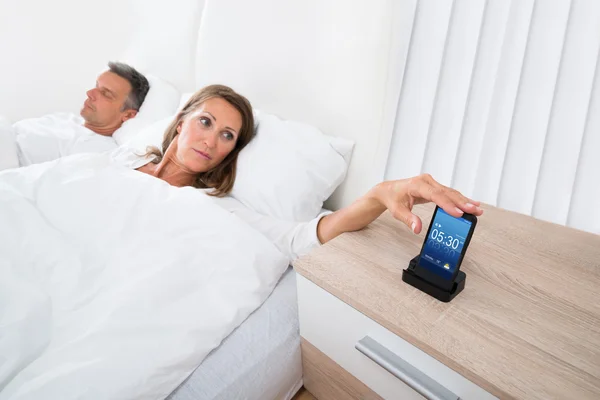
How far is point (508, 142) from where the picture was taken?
92 centimetres

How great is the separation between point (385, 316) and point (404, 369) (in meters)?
0.09

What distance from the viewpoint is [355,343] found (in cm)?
67

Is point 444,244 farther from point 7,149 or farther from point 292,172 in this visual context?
point 7,149

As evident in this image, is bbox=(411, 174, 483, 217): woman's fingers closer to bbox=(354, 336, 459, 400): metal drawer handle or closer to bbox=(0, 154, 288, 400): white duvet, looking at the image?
bbox=(354, 336, 459, 400): metal drawer handle

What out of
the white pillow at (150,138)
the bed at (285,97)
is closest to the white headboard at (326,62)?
the bed at (285,97)

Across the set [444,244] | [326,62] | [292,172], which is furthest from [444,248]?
[326,62]

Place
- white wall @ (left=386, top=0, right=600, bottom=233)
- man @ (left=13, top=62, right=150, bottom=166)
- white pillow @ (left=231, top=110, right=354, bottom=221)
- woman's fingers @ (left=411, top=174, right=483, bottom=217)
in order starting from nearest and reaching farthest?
1. woman's fingers @ (left=411, top=174, right=483, bottom=217)
2. white wall @ (left=386, top=0, right=600, bottom=233)
3. white pillow @ (left=231, top=110, right=354, bottom=221)
4. man @ (left=13, top=62, right=150, bottom=166)

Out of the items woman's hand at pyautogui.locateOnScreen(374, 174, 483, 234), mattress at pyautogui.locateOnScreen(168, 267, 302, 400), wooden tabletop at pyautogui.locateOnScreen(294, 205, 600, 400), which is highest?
woman's hand at pyautogui.locateOnScreen(374, 174, 483, 234)

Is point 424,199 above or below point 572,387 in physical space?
above

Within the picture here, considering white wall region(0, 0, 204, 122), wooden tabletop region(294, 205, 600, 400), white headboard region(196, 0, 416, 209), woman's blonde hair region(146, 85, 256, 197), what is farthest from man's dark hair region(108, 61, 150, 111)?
wooden tabletop region(294, 205, 600, 400)

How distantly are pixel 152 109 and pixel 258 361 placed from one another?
1.36m

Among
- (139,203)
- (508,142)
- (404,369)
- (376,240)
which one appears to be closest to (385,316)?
(404,369)

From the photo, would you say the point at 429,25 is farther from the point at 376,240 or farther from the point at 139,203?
the point at 139,203

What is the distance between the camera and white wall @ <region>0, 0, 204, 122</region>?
177 cm
